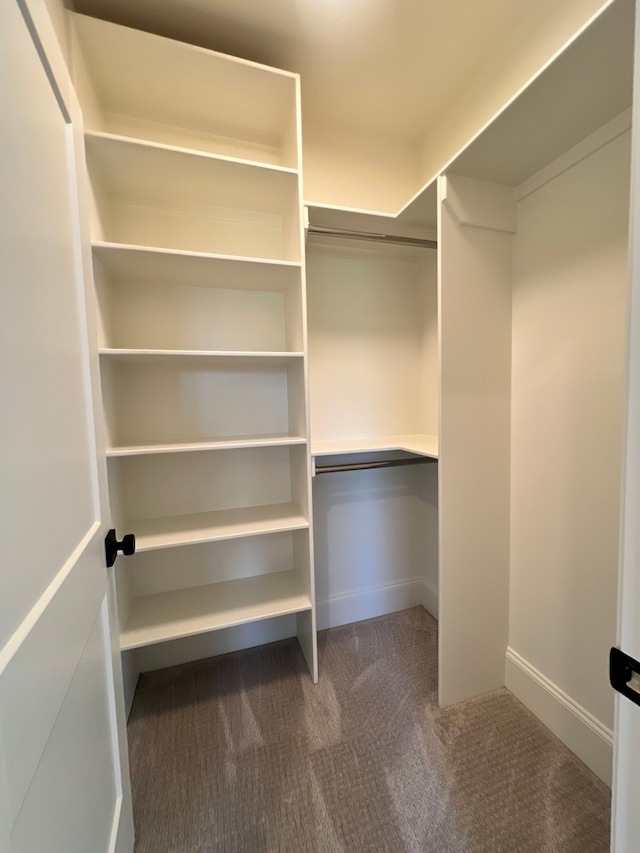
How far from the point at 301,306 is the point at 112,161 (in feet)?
2.94

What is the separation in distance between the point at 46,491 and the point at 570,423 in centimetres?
160

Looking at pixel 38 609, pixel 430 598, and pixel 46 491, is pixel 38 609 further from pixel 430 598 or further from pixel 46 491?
pixel 430 598

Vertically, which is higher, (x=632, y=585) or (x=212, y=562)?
(x=632, y=585)

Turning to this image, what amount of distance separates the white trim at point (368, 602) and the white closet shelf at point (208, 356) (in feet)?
4.75

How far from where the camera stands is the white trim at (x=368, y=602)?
208 cm

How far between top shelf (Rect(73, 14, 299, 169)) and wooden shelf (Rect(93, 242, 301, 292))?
458 millimetres

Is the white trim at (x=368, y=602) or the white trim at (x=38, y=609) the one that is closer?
the white trim at (x=38, y=609)

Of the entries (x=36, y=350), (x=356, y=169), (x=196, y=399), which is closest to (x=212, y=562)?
(x=196, y=399)

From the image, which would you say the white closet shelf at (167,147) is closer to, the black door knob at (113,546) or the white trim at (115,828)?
the black door knob at (113,546)

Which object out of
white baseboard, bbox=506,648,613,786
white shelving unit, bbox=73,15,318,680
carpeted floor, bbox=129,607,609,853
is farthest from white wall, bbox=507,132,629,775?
white shelving unit, bbox=73,15,318,680

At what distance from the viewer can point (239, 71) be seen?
1322 mm

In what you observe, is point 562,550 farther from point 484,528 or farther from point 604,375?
point 604,375

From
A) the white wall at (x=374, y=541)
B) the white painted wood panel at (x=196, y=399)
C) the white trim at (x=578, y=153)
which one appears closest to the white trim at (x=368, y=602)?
the white wall at (x=374, y=541)

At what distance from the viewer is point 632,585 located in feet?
1.89
